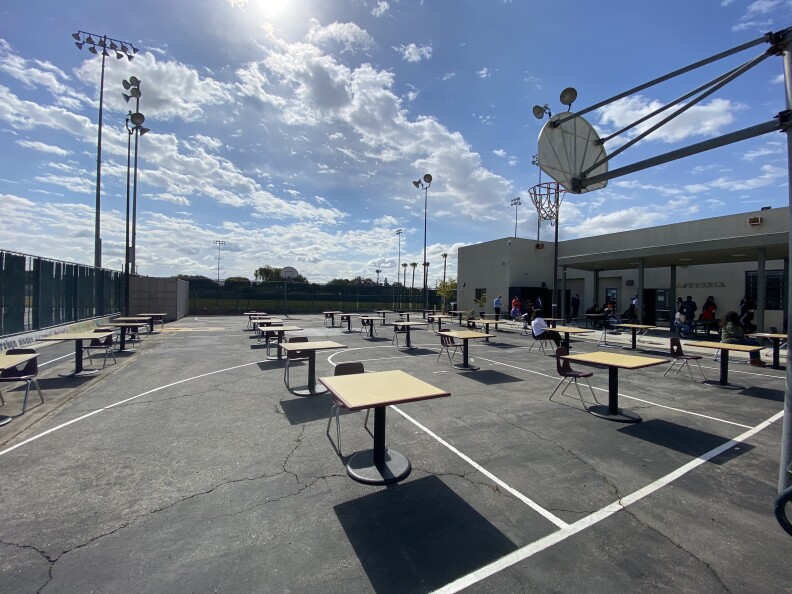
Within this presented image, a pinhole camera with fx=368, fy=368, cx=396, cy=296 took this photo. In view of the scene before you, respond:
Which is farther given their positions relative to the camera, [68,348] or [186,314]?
[186,314]

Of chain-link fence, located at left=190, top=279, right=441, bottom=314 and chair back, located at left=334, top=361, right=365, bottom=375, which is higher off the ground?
chain-link fence, located at left=190, top=279, right=441, bottom=314

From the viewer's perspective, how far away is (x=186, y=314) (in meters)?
30.0

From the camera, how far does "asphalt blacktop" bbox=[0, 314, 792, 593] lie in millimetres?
2424

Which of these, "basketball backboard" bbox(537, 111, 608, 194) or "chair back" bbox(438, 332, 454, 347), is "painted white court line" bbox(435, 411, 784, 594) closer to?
"basketball backboard" bbox(537, 111, 608, 194)

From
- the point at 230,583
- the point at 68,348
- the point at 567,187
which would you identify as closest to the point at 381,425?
the point at 230,583

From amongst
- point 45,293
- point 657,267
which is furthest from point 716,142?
point 657,267

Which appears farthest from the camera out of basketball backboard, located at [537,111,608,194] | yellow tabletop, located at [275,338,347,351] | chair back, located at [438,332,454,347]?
chair back, located at [438,332,454,347]

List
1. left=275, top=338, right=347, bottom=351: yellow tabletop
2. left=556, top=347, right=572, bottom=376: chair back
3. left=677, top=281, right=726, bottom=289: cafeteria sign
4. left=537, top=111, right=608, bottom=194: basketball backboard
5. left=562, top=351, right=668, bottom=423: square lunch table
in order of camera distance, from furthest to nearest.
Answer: left=677, top=281, right=726, bottom=289: cafeteria sign
left=275, top=338, right=347, bottom=351: yellow tabletop
left=556, top=347, right=572, bottom=376: chair back
left=537, top=111, right=608, bottom=194: basketball backboard
left=562, top=351, right=668, bottom=423: square lunch table

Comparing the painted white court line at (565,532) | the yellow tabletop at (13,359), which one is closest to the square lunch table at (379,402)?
the painted white court line at (565,532)

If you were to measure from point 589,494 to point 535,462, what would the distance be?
694mm

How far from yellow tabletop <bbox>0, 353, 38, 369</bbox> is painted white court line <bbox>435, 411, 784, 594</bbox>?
20.5 feet

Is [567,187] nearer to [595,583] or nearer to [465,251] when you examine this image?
[595,583]

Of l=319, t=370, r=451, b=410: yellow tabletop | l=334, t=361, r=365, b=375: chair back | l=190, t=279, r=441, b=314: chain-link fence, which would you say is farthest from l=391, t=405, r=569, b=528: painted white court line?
l=190, t=279, r=441, b=314: chain-link fence

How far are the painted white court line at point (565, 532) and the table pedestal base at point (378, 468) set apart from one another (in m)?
1.32
